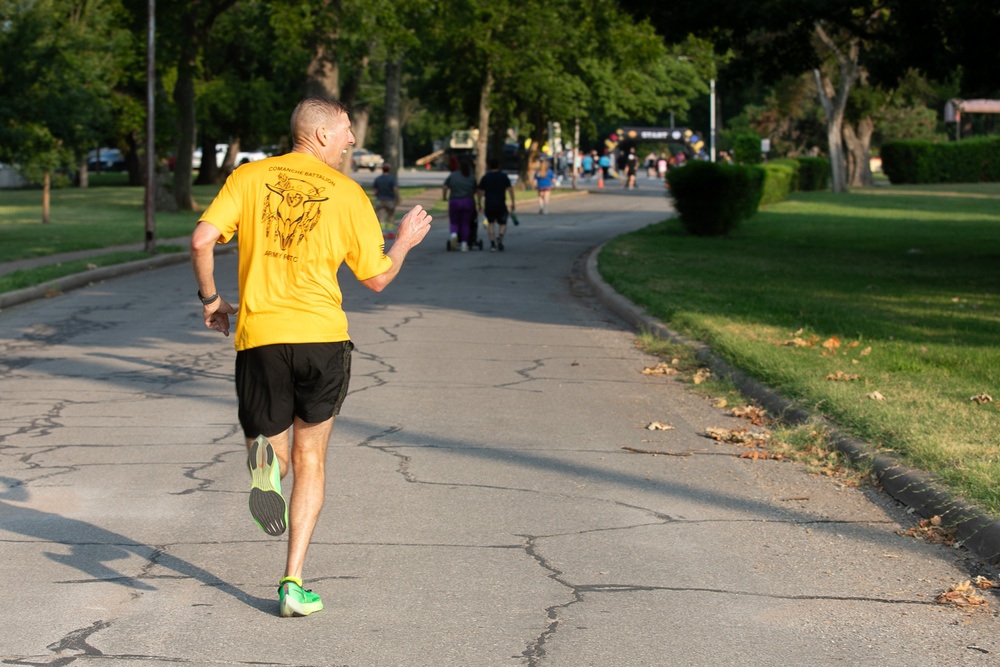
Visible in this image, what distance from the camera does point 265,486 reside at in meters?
4.85

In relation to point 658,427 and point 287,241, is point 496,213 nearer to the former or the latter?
point 658,427

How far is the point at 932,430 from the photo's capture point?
306 inches

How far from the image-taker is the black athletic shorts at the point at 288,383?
488 cm

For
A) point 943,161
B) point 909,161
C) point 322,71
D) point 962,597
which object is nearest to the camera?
point 962,597

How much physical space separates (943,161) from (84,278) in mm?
58087

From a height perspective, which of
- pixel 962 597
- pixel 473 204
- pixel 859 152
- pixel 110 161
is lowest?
pixel 962 597

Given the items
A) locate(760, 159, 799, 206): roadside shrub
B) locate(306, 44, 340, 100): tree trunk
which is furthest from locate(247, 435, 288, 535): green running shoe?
locate(760, 159, 799, 206): roadside shrub

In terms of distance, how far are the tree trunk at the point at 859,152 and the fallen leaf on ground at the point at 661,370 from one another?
2245 inches

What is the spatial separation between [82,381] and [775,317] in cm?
684

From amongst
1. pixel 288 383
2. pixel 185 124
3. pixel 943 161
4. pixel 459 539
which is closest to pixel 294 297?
pixel 288 383

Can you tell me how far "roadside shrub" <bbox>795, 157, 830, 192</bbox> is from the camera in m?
58.0

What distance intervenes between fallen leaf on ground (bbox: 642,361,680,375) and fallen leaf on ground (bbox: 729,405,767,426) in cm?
176

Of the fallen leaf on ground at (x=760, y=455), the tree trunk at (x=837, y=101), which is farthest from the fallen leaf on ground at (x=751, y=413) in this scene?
the tree trunk at (x=837, y=101)

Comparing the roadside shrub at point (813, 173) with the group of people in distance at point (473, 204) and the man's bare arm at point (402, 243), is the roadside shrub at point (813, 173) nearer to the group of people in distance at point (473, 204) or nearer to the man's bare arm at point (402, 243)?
the group of people in distance at point (473, 204)
